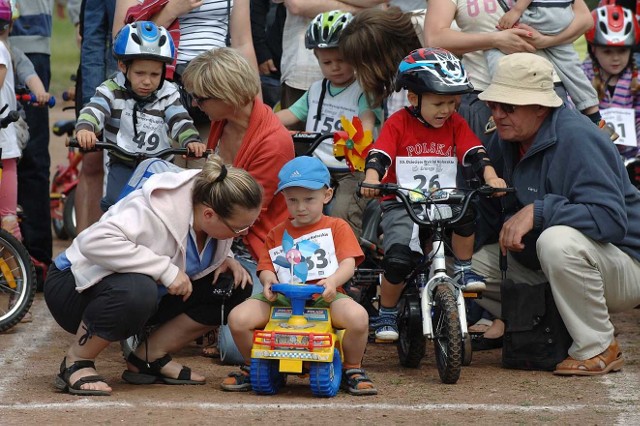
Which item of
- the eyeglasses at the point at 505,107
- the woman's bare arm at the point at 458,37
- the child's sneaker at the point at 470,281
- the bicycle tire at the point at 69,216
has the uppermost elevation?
the woman's bare arm at the point at 458,37

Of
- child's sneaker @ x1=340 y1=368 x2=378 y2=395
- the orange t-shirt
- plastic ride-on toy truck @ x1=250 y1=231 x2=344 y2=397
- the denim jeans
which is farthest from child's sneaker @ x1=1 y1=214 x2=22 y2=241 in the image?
child's sneaker @ x1=340 y1=368 x2=378 y2=395

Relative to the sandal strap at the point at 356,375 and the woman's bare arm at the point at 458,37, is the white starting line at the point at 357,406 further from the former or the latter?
the woman's bare arm at the point at 458,37

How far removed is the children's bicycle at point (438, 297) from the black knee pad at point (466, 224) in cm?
6

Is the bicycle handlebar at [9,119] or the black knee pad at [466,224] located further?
the bicycle handlebar at [9,119]

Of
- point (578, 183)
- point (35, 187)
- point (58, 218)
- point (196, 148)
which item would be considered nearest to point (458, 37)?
point (578, 183)

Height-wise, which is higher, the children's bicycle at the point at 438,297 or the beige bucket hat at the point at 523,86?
the beige bucket hat at the point at 523,86

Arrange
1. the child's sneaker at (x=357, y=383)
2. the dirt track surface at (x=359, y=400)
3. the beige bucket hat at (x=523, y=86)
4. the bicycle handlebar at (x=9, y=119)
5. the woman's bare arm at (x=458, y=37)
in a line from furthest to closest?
the bicycle handlebar at (x=9, y=119) < the woman's bare arm at (x=458, y=37) < the beige bucket hat at (x=523, y=86) < the child's sneaker at (x=357, y=383) < the dirt track surface at (x=359, y=400)

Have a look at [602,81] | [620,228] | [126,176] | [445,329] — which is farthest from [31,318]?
[602,81]

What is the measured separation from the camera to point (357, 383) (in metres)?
6.24

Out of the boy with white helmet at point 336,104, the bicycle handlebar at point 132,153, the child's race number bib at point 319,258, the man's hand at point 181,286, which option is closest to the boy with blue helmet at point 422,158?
the child's race number bib at point 319,258

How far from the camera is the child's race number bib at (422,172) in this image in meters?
6.99

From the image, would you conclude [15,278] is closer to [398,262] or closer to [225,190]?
[225,190]

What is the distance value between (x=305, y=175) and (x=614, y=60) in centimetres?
430

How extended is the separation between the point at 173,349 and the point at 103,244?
941mm
